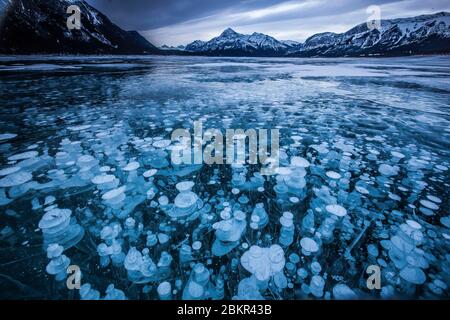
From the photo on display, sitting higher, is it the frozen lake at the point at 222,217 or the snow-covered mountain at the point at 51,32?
the snow-covered mountain at the point at 51,32

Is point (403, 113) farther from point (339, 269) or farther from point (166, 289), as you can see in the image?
point (166, 289)

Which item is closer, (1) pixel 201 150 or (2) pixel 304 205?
(2) pixel 304 205

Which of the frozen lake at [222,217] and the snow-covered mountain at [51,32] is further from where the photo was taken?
the snow-covered mountain at [51,32]

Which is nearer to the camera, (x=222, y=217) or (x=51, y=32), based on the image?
(x=222, y=217)

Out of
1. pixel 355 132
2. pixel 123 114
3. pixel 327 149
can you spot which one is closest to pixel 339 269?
pixel 327 149

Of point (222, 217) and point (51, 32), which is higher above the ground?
point (51, 32)

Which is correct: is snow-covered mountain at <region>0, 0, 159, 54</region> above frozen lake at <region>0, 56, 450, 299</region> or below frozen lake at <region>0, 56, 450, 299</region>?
above

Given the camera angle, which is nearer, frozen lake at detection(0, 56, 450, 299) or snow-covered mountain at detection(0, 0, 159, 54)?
frozen lake at detection(0, 56, 450, 299)
